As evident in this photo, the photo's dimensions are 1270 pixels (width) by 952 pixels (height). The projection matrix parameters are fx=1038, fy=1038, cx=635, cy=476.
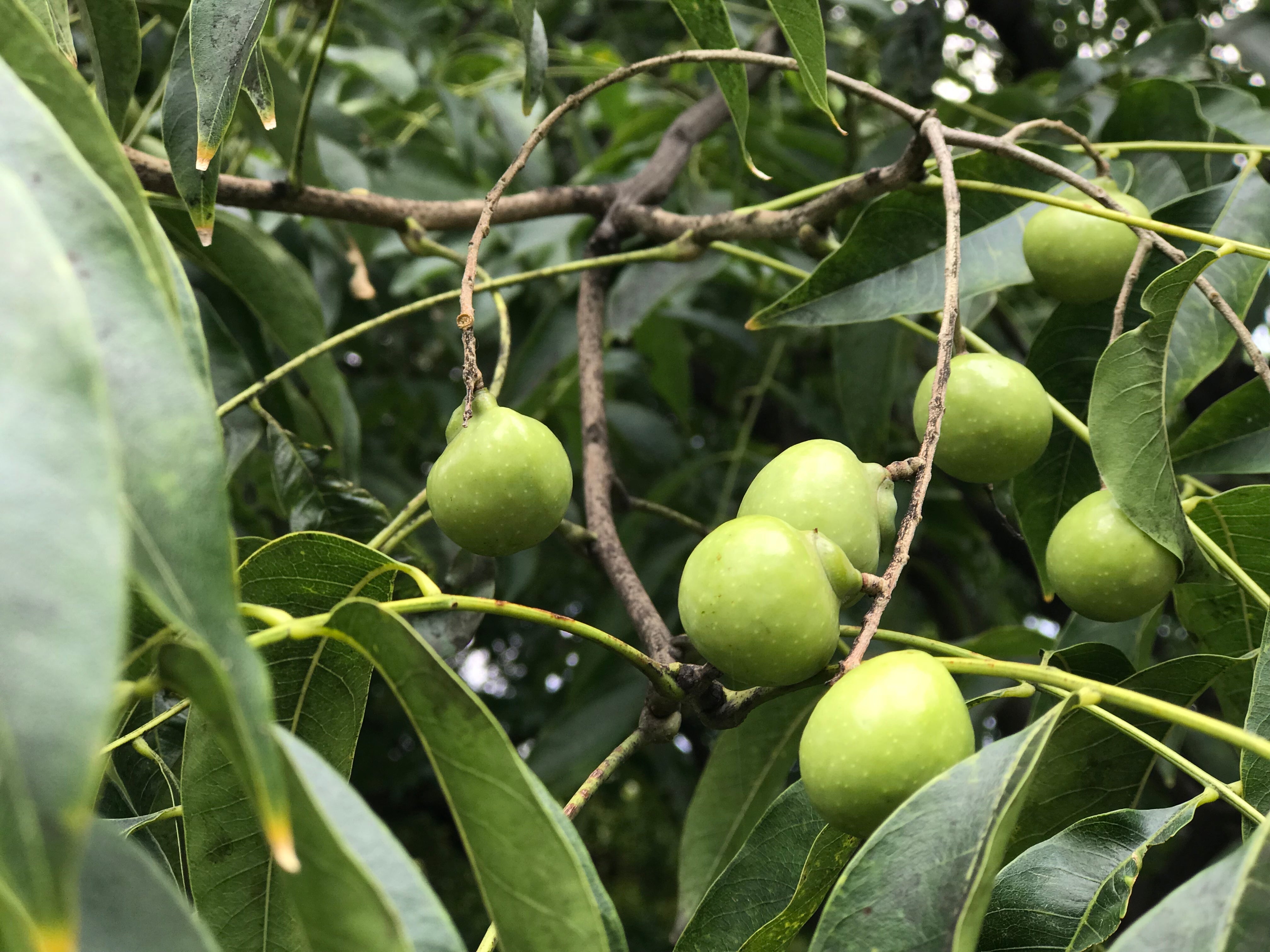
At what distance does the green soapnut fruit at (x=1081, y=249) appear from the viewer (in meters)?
0.64

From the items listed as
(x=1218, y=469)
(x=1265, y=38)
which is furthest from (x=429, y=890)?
(x=1265, y=38)

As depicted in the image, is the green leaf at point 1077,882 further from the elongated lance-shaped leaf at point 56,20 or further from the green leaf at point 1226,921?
the elongated lance-shaped leaf at point 56,20

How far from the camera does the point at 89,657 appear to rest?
0.21 meters

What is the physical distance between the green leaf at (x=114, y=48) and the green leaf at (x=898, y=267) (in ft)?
1.39

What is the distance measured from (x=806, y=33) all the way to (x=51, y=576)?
0.49 m

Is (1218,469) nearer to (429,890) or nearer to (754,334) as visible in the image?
(429,890)

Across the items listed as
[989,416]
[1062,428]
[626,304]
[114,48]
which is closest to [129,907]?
[989,416]

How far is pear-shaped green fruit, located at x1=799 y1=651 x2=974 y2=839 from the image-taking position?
0.38 m

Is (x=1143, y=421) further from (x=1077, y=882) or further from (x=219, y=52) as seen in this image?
(x=219, y=52)

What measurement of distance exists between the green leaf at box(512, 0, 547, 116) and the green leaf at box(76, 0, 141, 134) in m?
0.24

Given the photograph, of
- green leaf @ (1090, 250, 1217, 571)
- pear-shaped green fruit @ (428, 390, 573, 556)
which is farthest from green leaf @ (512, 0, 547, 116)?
green leaf @ (1090, 250, 1217, 571)

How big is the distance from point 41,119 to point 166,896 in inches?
8.6

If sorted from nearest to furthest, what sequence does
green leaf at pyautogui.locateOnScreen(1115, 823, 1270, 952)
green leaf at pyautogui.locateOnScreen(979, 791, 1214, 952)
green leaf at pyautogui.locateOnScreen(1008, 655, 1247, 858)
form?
green leaf at pyautogui.locateOnScreen(1115, 823, 1270, 952), green leaf at pyautogui.locateOnScreen(979, 791, 1214, 952), green leaf at pyautogui.locateOnScreen(1008, 655, 1247, 858)

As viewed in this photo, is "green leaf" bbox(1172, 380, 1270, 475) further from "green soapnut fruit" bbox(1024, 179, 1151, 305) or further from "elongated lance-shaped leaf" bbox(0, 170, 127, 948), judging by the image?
"elongated lance-shaped leaf" bbox(0, 170, 127, 948)
